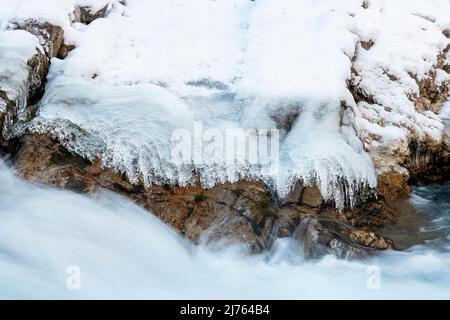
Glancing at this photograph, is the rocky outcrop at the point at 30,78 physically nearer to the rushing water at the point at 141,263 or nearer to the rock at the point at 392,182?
the rushing water at the point at 141,263

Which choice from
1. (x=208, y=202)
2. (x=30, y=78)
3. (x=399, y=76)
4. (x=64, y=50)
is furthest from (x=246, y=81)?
(x=30, y=78)

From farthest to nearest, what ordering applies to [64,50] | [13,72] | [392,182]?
[64,50] < [392,182] < [13,72]

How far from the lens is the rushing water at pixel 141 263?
4.30 metres

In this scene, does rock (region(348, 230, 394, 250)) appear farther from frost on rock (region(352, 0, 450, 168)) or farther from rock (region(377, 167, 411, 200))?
frost on rock (region(352, 0, 450, 168))

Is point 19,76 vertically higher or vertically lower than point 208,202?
higher

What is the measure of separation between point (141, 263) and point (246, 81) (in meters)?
2.79

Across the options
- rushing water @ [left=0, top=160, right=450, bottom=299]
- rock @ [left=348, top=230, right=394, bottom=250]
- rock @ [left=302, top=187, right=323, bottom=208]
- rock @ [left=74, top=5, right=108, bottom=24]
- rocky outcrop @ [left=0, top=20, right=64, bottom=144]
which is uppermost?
rock @ [left=74, top=5, right=108, bottom=24]

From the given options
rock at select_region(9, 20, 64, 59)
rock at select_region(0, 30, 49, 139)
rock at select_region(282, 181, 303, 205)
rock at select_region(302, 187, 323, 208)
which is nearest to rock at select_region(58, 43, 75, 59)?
rock at select_region(9, 20, 64, 59)

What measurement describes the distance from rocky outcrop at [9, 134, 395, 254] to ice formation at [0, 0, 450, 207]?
4.7 inches

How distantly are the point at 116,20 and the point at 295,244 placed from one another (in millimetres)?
4473

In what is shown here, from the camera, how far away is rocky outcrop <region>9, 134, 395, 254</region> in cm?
498

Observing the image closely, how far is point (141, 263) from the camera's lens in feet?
15.4

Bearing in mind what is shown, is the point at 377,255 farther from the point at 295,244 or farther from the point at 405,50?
the point at 405,50

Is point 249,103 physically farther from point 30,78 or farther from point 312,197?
point 30,78
